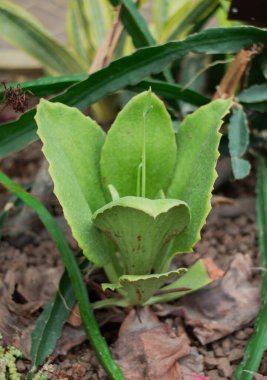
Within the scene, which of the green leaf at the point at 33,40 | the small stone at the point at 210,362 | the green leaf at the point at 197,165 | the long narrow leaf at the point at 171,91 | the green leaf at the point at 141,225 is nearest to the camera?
the green leaf at the point at 141,225

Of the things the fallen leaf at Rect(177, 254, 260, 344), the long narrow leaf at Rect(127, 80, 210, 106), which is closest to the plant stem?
the fallen leaf at Rect(177, 254, 260, 344)

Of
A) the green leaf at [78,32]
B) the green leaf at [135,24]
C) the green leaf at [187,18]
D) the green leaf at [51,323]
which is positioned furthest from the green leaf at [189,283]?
the green leaf at [78,32]

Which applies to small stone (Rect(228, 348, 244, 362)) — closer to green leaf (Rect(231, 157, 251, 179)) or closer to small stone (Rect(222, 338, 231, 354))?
small stone (Rect(222, 338, 231, 354))

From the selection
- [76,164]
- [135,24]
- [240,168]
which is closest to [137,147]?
[76,164]

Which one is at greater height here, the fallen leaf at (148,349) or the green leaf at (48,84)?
the green leaf at (48,84)

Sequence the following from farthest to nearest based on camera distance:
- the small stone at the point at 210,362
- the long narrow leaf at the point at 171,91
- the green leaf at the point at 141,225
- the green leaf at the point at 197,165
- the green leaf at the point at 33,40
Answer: the green leaf at the point at 33,40 < the long narrow leaf at the point at 171,91 < the small stone at the point at 210,362 < the green leaf at the point at 197,165 < the green leaf at the point at 141,225

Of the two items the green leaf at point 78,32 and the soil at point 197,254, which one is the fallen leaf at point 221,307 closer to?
the soil at point 197,254
